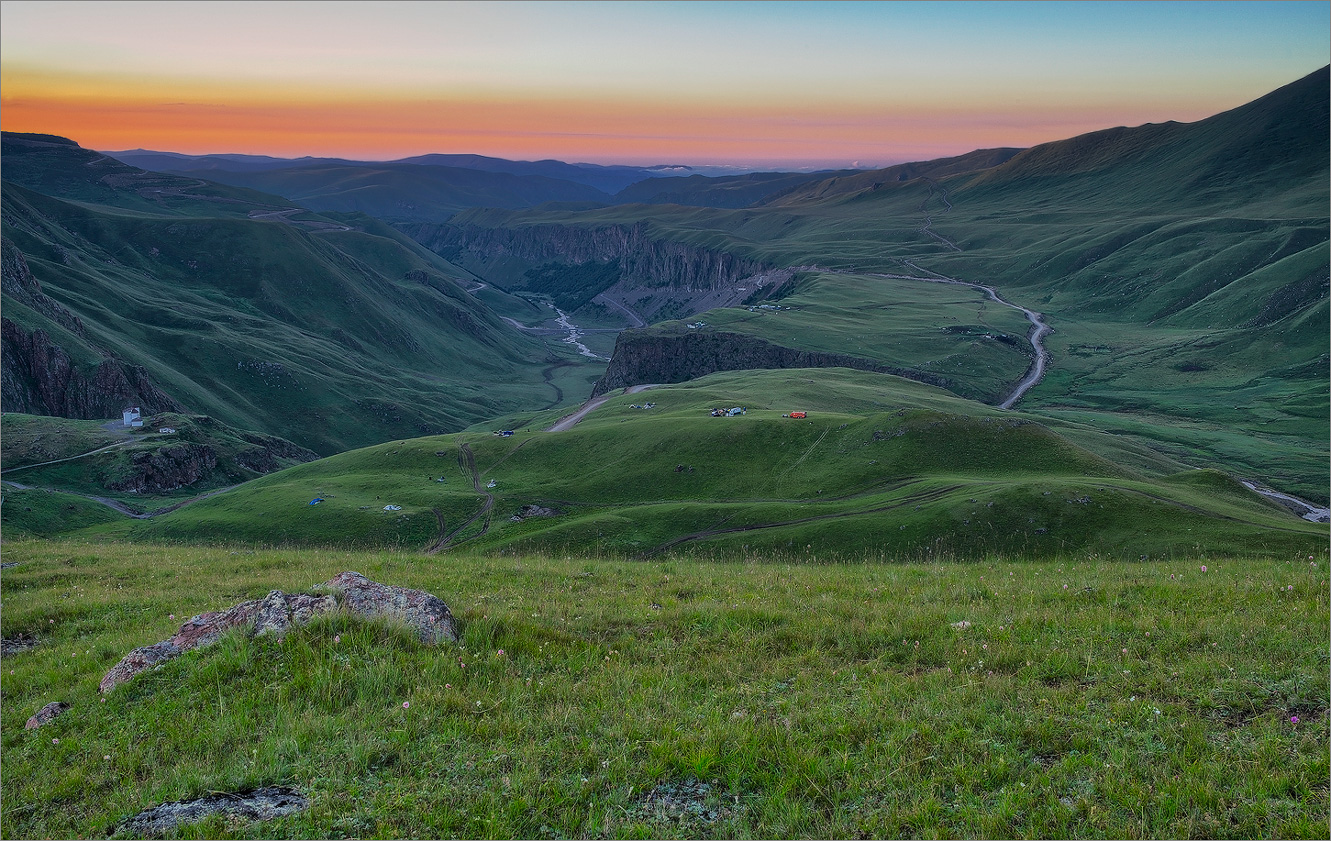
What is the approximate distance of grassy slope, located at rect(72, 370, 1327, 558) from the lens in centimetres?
5909

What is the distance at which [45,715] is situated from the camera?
34.9 ft

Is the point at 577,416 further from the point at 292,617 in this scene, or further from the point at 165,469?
the point at 292,617

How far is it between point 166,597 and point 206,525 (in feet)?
265

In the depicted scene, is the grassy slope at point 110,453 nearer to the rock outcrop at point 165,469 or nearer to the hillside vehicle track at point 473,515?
the rock outcrop at point 165,469

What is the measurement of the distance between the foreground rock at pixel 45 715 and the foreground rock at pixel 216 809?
4.04 meters

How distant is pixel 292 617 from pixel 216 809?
4.44 m

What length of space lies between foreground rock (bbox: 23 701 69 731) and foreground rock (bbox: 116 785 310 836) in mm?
4041

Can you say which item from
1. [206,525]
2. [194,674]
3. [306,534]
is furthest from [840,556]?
[206,525]

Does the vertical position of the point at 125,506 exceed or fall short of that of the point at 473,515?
it falls short

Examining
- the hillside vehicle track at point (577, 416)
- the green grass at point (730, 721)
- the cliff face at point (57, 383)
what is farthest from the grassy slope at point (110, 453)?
the green grass at point (730, 721)

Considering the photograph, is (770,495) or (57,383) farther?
(57,383)

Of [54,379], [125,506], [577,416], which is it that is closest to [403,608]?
[125,506]

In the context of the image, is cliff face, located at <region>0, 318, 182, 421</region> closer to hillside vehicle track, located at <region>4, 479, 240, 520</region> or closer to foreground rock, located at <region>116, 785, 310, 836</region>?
hillside vehicle track, located at <region>4, 479, 240, 520</region>

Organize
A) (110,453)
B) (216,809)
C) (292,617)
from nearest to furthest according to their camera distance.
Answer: (216,809) → (292,617) → (110,453)
